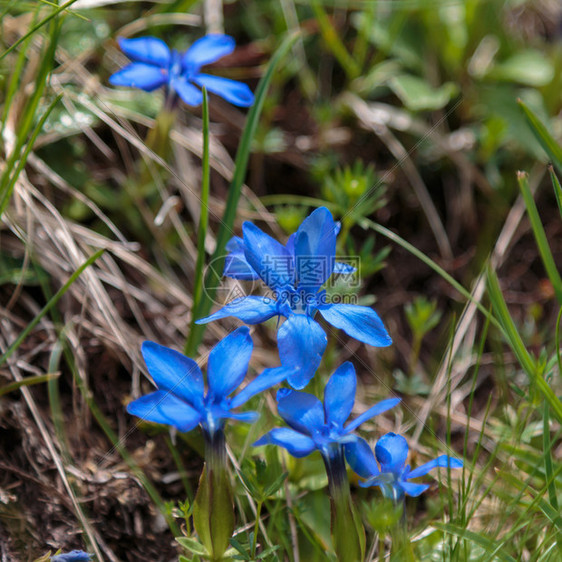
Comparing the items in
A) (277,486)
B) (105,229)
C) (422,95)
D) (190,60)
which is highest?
(190,60)

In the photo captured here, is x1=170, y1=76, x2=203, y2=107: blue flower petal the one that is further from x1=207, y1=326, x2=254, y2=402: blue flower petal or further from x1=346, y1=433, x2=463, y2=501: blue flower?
x1=346, y1=433, x2=463, y2=501: blue flower

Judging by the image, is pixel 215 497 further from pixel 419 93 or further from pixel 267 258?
pixel 419 93

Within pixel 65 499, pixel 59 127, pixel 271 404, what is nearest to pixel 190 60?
pixel 59 127

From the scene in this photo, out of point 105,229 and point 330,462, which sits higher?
point 105,229

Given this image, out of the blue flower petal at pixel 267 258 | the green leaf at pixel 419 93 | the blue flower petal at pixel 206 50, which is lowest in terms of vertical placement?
the blue flower petal at pixel 267 258

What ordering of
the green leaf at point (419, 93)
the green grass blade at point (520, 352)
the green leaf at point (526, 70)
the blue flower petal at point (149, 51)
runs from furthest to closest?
1. the green leaf at point (526, 70)
2. the green leaf at point (419, 93)
3. the blue flower petal at point (149, 51)
4. the green grass blade at point (520, 352)

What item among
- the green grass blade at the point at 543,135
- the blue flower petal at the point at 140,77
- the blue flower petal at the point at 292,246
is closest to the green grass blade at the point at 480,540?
the blue flower petal at the point at 292,246

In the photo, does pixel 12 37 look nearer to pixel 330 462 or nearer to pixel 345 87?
pixel 345 87

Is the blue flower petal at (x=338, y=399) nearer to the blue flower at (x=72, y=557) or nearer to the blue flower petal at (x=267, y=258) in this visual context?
the blue flower petal at (x=267, y=258)
